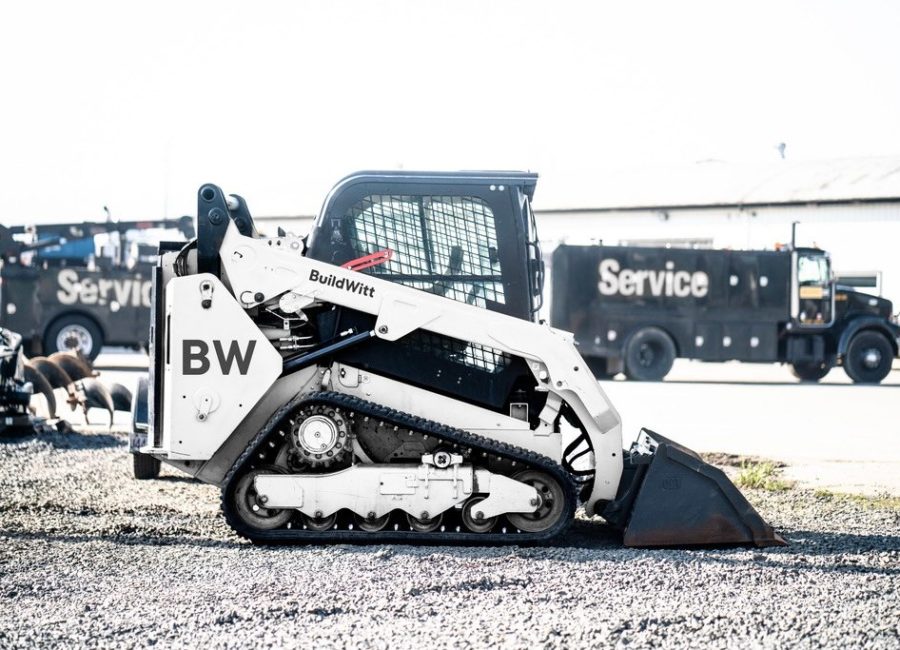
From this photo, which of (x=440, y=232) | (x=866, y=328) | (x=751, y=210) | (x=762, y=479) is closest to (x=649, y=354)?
(x=866, y=328)

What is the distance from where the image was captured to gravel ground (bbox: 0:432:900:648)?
4809mm

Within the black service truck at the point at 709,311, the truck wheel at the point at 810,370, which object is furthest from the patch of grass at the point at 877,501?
the truck wheel at the point at 810,370

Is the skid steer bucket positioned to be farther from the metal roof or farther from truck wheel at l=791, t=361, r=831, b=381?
the metal roof

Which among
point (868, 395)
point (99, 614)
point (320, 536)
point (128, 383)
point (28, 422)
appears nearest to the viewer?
point (99, 614)

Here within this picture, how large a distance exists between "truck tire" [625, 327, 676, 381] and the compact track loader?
17300 mm

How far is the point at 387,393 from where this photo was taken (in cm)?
709

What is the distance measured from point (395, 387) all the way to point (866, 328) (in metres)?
20.9

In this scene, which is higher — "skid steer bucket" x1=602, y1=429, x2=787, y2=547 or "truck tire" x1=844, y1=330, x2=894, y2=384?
"skid steer bucket" x1=602, y1=429, x2=787, y2=547

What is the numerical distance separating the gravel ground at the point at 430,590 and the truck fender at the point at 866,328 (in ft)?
60.8

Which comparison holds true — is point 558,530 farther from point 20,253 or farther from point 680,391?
point 20,253

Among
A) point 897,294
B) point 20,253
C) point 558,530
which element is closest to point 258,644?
point 558,530

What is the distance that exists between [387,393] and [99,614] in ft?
8.04

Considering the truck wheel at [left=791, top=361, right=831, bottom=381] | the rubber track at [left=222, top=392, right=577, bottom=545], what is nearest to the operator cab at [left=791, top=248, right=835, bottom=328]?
the truck wheel at [left=791, top=361, right=831, bottom=381]

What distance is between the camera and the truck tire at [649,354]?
2442 cm
